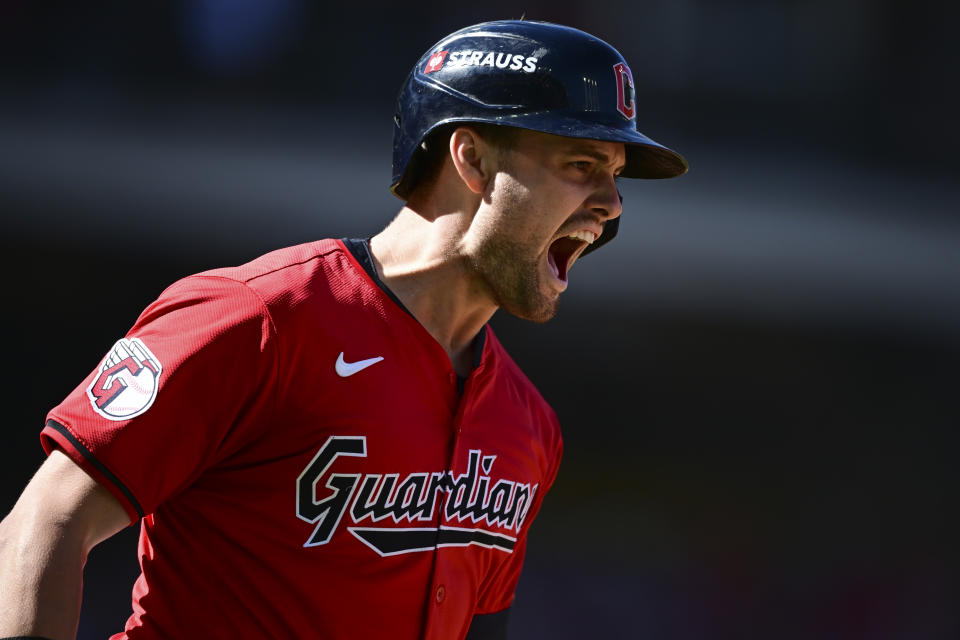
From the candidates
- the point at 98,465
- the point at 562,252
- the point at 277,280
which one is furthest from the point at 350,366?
the point at 562,252

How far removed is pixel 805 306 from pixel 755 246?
0.44m

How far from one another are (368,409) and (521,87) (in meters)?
0.64

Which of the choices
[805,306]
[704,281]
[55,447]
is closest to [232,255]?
[704,281]

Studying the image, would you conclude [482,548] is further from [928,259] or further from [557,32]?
[928,259]

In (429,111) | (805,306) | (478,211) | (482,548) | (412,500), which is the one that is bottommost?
(805,306)

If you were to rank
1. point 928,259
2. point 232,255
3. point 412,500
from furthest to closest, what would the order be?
point 928,259 → point 232,255 → point 412,500

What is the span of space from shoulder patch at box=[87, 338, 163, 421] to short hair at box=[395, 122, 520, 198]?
0.66 m

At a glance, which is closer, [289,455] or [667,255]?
[289,455]

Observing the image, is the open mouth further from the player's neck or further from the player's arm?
the player's arm

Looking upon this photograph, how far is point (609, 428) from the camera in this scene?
5480 mm

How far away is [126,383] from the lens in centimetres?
141

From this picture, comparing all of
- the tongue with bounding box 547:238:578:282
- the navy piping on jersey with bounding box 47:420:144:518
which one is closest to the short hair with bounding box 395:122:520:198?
the tongue with bounding box 547:238:578:282

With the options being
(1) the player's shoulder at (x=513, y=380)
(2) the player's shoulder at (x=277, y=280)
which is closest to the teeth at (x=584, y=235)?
(1) the player's shoulder at (x=513, y=380)

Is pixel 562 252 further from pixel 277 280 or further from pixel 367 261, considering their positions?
pixel 277 280
